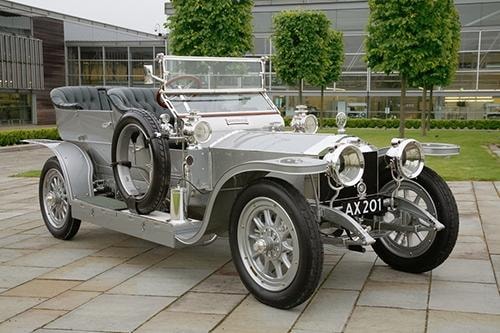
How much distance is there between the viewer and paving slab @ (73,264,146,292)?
16.2 feet

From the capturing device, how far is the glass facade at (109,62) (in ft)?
123

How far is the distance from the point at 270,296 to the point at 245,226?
1.92ft

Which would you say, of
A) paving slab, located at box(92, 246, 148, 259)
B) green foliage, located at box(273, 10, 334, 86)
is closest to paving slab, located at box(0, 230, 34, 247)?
paving slab, located at box(92, 246, 148, 259)

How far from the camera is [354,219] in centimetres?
472

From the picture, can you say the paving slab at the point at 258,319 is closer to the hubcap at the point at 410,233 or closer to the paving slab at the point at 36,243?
the hubcap at the point at 410,233

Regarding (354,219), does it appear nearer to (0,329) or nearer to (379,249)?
(379,249)

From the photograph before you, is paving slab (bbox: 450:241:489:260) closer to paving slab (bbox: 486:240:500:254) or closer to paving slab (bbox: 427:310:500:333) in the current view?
paving slab (bbox: 486:240:500:254)

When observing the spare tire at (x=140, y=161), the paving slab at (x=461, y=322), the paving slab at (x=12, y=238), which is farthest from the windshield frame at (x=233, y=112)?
the paving slab at (x=461, y=322)

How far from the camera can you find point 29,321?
4.18 meters

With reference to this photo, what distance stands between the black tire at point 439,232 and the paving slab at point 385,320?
92 cm

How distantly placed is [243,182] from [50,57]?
34.8 meters

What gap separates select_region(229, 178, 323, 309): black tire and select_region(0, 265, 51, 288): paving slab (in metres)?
2.08

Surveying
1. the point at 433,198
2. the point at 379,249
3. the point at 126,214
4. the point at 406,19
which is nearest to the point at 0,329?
the point at 126,214

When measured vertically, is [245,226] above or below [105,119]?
below
